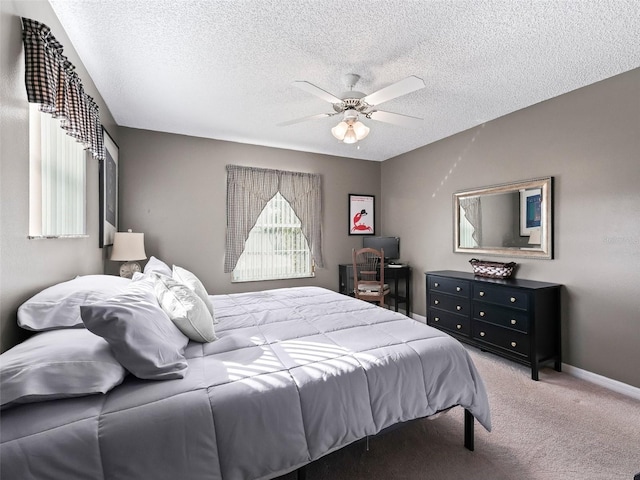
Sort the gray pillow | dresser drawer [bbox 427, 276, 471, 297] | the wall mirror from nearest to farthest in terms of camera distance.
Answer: the gray pillow → the wall mirror → dresser drawer [bbox 427, 276, 471, 297]

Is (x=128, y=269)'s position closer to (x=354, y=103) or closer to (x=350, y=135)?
(x=350, y=135)

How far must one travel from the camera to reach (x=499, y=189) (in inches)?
137

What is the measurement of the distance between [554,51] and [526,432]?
265cm

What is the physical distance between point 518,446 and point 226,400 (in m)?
1.84

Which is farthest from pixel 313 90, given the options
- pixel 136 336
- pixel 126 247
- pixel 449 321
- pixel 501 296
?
pixel 449 321

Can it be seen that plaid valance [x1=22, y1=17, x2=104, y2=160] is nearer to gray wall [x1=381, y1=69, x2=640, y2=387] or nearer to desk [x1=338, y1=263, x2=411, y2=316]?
desk [x1=338, y1=263, x2=411, y2=316]

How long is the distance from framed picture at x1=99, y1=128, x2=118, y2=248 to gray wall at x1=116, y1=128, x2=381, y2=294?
0.30 meters

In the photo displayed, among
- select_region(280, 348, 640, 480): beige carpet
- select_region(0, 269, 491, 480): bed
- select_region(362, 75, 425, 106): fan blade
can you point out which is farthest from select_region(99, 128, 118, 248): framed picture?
select_region(280, 348, 640, 480): beige carpet

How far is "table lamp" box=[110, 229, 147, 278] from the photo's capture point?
10.2 feet

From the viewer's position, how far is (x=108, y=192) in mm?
2922

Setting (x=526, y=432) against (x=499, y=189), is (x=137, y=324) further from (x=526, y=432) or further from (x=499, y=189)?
(x=499, y=189)

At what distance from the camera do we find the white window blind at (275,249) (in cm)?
444

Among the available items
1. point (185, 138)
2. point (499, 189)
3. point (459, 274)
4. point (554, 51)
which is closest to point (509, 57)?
point (554, 51)

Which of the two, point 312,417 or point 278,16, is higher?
point 278,16
